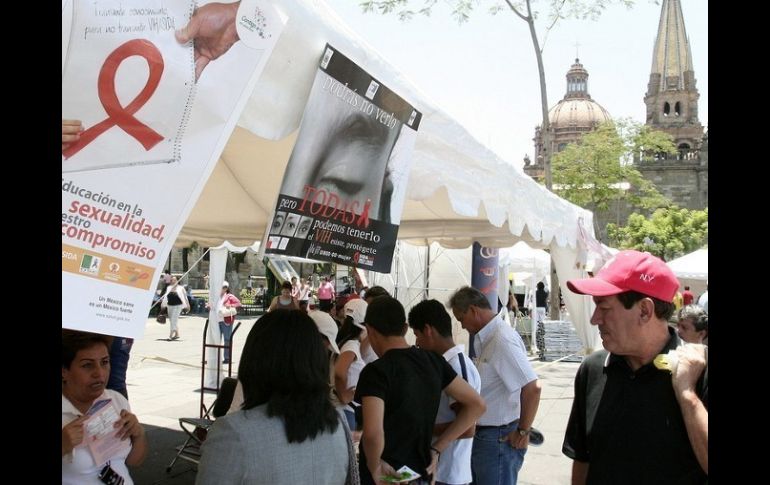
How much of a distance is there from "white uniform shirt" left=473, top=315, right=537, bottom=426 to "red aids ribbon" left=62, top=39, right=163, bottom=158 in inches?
118

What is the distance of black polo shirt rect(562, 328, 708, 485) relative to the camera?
2.16 m

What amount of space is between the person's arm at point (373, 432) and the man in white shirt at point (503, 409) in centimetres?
148

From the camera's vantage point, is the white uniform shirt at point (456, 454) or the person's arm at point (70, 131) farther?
the white uniform shirt at point (456, 454)

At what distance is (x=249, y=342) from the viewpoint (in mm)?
2273

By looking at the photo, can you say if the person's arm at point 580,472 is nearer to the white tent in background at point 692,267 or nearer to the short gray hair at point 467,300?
the short gray hair at point 467,300

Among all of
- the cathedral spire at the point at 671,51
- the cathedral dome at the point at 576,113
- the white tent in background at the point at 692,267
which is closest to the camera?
the white tent in background at the point at 692,267

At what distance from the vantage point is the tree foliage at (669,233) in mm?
53719

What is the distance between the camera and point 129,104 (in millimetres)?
1936

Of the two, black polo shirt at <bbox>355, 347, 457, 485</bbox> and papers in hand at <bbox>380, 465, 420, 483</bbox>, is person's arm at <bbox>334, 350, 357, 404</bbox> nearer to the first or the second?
black polo shirt at <bbox>355, 347, 457, 485</bbox>

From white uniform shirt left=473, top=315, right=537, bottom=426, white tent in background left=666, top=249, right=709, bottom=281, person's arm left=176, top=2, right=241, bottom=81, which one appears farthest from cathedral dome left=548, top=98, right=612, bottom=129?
person's arm left=176, top=2, right=241, bottom=81

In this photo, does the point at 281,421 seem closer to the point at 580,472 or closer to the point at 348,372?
the point at 580,472

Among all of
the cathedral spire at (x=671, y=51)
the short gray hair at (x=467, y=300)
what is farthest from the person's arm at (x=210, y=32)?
the cathedral spire at (x=671, y=51)

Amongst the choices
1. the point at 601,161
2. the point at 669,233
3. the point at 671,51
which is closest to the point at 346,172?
the point at 601,161
